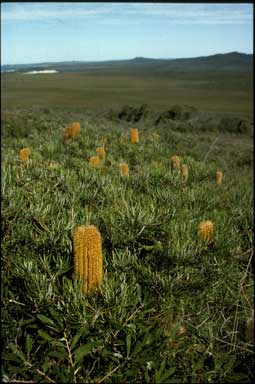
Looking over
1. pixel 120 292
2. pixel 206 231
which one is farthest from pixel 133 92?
pixel 120 292

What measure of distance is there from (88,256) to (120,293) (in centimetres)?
11

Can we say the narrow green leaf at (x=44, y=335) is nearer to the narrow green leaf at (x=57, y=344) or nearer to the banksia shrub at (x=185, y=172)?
the narrow green leaf at (x=57, y=344)

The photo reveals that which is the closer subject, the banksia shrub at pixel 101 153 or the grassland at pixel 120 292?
the grassland at pixel 120 292

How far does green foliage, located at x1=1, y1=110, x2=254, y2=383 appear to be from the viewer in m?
0.98

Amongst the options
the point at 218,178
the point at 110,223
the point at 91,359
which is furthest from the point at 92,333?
the point at 218,178

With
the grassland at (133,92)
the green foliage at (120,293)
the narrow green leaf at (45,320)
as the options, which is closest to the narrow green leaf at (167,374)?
the green foliage at (120,293)

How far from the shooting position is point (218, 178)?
7.63 feet

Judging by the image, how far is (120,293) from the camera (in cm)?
103

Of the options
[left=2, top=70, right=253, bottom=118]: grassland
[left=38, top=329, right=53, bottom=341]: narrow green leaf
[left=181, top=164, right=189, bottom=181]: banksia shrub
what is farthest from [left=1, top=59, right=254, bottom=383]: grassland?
[left=2, top=70, right=253, bottom=118]: grassland

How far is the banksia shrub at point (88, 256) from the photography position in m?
0.99

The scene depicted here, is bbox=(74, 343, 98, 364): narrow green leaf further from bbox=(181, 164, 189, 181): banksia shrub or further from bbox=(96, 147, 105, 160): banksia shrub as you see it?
bbox=(96, 147, 105, 160): banksia shrub

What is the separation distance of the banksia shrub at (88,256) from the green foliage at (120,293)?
28 millimetres

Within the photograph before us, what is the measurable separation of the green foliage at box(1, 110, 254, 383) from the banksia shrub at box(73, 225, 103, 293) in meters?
0.03

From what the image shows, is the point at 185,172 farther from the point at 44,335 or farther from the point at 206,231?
the point at 44,335
